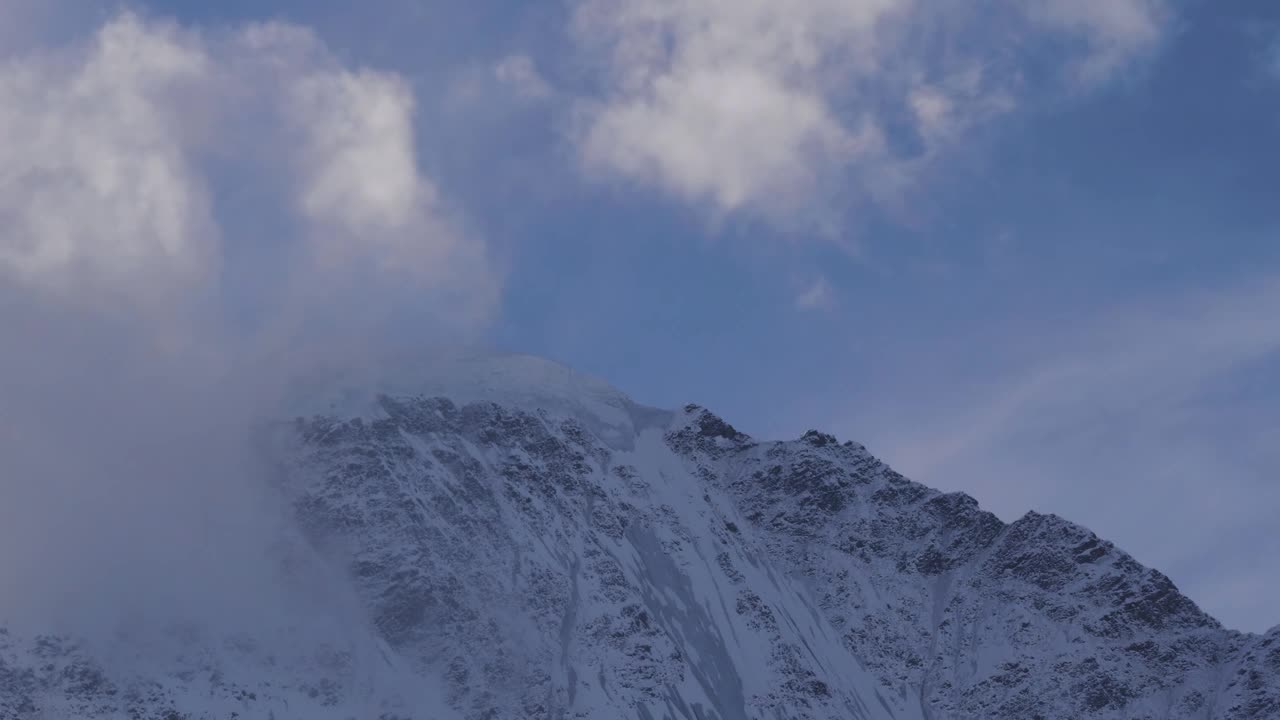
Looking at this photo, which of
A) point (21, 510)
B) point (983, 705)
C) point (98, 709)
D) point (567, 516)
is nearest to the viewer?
point (98, 709)

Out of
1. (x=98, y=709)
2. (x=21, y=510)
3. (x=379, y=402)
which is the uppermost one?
(x=379, y=402)

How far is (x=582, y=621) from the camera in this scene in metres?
166

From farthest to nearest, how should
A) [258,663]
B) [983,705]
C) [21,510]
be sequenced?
[983,705]
[21,510]
[258,663]

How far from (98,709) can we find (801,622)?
8533 cm

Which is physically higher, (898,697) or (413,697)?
(898,697)

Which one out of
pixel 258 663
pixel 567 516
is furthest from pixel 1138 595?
pixel 258 663

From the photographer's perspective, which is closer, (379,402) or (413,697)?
(413,697)

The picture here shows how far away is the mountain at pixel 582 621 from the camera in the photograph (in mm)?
146750

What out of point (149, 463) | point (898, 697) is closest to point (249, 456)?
point (149, 463)

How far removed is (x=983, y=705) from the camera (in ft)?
565

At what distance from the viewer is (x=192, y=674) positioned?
467ft

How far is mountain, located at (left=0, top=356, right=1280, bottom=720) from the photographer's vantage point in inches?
5778

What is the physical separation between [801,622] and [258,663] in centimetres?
6909

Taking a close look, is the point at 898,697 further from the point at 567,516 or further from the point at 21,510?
the point at 21,510
